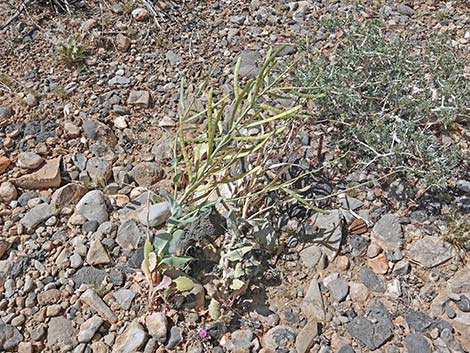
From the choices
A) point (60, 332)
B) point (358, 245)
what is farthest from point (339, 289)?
point (60, 332)

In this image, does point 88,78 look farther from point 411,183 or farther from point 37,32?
point 411,183

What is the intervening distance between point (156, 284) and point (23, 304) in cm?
57

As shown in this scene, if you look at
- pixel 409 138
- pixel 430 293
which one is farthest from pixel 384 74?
pixel 430 293

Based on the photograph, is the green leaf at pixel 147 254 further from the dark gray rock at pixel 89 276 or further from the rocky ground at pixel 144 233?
the dark gray rock at pixel 89 276

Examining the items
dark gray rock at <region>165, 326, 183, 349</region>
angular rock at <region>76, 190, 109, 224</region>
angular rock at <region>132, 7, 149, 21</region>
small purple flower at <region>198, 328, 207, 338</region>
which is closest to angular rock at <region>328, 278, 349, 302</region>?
small purple flower at <region>198, 328, 207, 338</region>

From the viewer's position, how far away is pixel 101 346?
2.19 metres

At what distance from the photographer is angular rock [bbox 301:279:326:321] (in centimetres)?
229

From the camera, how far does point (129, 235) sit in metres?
2.52

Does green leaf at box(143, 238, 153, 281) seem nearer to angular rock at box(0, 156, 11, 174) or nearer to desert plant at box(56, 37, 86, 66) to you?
angular rock at box(0, 156, 11, 174)

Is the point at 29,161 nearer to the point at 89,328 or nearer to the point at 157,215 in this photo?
the point at 157,215

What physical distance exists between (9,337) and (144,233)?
2.29ft

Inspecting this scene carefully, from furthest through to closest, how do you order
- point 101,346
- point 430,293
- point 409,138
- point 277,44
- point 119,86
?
point 277,44, point 119,86, point 409,138, point 430,293, point 101,346

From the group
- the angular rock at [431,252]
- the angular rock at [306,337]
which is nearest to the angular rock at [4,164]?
the angular rock at [306,337]

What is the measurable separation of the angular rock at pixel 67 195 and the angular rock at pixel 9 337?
24.4 inches
